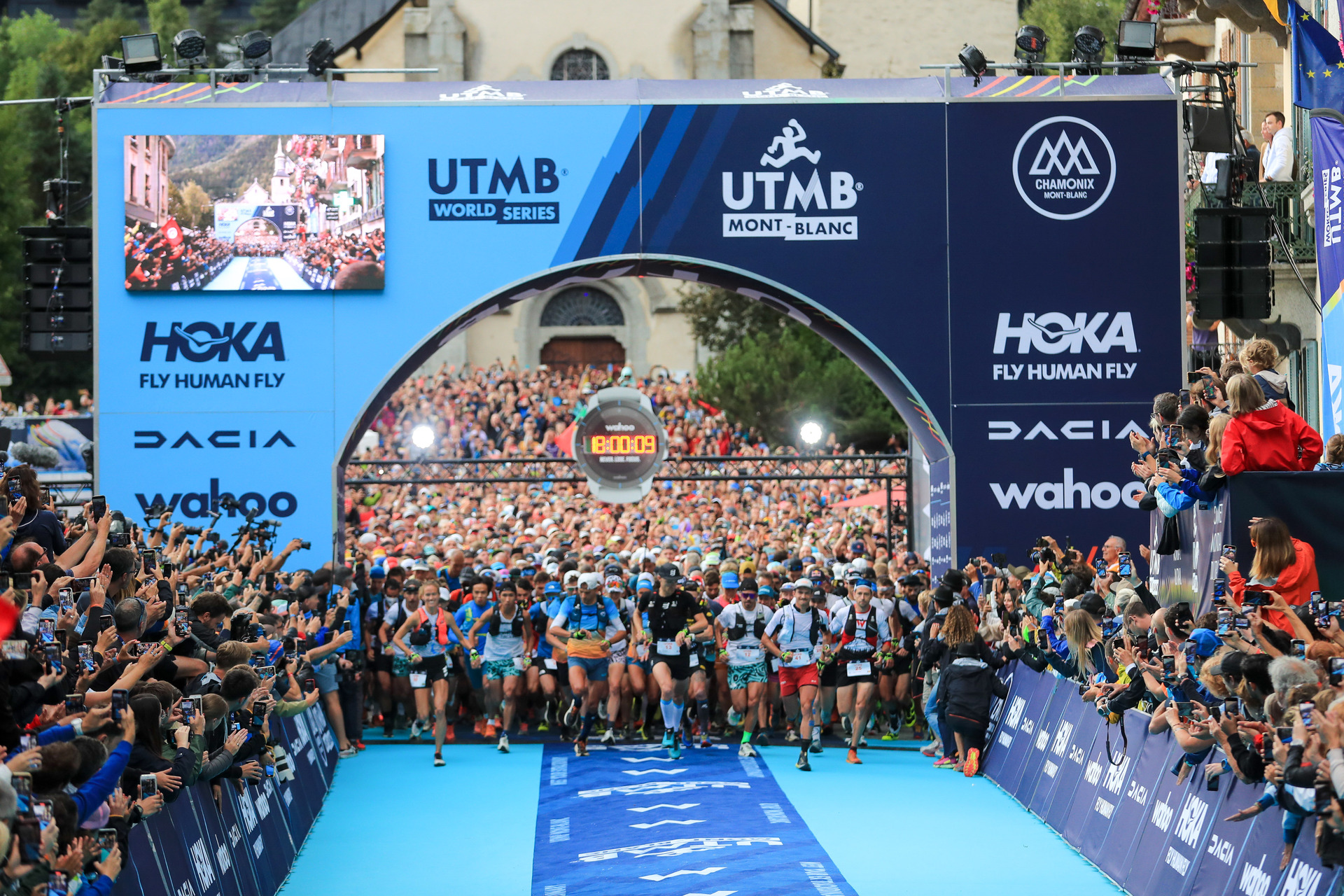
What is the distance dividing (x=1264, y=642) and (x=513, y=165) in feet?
40.7

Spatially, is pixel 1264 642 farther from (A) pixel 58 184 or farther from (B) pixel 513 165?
(A) pixel 58 184

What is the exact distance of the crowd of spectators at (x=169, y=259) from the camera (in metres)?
18.1

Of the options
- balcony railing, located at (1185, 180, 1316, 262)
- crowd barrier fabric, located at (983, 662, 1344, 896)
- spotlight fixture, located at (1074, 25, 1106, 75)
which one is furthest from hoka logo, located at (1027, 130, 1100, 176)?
crowd barrier fabric, located at (983, 662, 1344, 896)

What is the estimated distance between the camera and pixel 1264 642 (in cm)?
795

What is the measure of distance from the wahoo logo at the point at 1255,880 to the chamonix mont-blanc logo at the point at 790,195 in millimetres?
11507

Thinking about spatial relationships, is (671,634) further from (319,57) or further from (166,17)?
(166,17)

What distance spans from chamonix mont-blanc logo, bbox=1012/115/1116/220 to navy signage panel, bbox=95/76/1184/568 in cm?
3

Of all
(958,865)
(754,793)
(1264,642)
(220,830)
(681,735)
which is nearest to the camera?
(1264,642)

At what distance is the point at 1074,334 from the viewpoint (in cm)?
1841

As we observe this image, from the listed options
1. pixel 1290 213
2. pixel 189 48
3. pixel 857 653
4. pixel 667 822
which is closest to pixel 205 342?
pixel 189 48

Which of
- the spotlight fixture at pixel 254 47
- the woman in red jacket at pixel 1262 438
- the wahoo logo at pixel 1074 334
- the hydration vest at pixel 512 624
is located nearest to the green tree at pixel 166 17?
the spotlight fixture at pixel 254 47

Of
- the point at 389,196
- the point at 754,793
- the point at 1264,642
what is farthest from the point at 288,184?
the point at 1264,642

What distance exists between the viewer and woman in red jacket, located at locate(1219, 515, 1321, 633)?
9.52 meters

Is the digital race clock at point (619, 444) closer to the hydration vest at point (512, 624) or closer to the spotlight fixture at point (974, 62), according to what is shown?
the hydration vest at point (512, 624)
